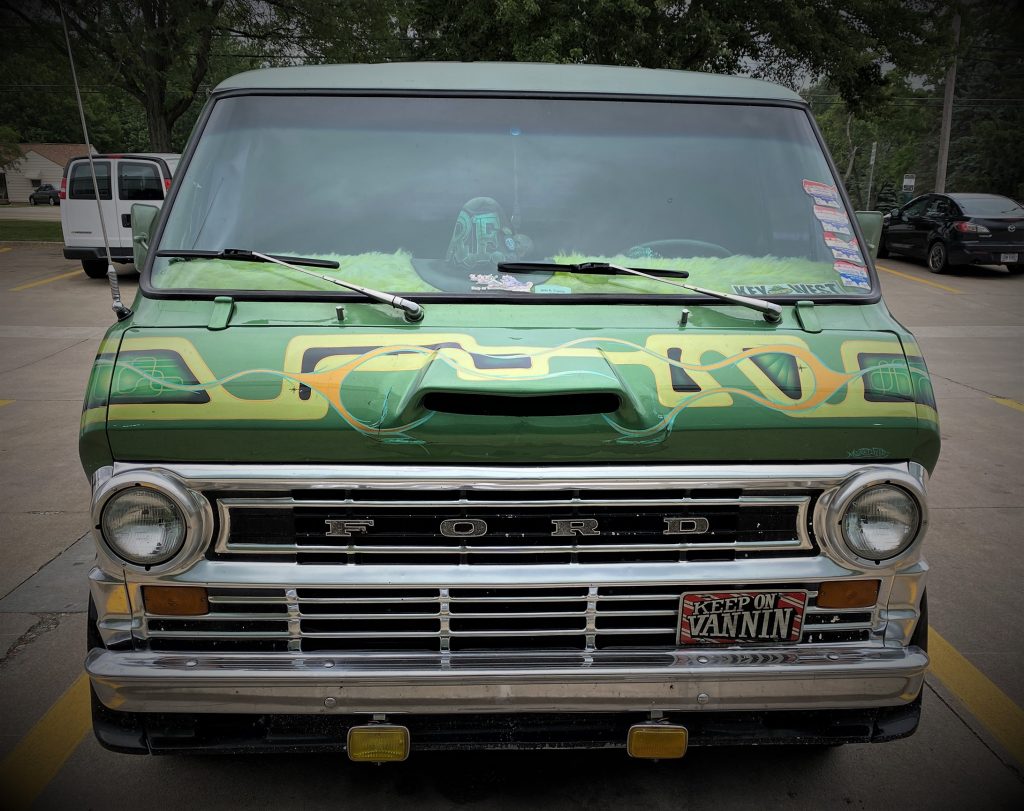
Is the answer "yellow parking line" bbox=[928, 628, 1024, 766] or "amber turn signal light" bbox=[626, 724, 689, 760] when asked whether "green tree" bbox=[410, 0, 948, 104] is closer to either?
"yellow parking line" bbox=[928, 628, 1024, 766]

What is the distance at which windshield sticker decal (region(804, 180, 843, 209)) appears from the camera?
3066 millimetres

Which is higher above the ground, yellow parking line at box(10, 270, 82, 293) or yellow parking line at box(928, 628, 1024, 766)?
yellow parking line at box(928, 628, 1024, 766)

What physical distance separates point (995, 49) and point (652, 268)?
174 feet

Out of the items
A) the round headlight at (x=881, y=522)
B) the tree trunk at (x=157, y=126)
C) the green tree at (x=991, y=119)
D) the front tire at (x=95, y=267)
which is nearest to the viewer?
the round headlight at (x=881, y=522)

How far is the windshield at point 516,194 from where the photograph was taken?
2.85m

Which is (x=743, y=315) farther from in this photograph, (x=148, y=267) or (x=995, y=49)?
(x=995, y=49)

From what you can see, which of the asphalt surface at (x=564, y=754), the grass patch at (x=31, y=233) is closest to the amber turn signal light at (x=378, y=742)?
the asphalt surface at (x=564, y=754)

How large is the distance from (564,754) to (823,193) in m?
2.18

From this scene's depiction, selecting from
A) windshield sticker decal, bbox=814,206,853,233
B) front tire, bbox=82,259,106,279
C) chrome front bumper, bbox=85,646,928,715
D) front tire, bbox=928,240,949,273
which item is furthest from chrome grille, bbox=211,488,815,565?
front tire, bbox=928,240,949,273

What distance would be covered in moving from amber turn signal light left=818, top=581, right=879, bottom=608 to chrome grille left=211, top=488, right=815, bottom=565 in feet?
0.44

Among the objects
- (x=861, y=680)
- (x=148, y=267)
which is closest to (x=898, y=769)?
(x=861, y=680)

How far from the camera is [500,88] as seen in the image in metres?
3.20

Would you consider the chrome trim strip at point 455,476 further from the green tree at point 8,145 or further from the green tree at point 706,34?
the green tree at point 8,145

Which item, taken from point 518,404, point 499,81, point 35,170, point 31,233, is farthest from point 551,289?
point 35,170
